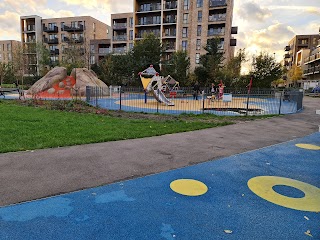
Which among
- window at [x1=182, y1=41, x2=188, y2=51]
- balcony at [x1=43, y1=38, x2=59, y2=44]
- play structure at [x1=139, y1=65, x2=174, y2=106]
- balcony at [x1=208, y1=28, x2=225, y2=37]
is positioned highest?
balcony at [x1=43, y1=38, x2=59, y2=44]

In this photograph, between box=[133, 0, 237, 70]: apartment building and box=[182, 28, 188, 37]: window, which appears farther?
box=[182, 28, 188, 37]: window

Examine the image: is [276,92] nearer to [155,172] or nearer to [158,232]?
[155,172]

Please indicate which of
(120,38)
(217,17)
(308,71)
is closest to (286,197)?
(217,17)

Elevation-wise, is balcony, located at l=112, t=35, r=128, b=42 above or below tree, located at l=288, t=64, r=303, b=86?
above

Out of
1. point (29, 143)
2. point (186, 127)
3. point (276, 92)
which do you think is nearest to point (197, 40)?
point (276, 92)

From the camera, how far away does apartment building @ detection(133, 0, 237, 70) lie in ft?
176

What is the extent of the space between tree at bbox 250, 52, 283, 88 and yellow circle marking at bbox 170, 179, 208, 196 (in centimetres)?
3917

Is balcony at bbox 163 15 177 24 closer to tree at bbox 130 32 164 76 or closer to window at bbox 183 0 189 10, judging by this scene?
window at bbox 183 0 189 10

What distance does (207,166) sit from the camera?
223 inches

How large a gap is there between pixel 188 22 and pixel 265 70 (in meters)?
24.6

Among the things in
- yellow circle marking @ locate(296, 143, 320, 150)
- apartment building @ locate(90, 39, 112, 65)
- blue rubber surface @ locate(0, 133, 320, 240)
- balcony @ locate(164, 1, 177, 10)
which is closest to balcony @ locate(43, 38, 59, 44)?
apartment building @ locate(90, 39, 112, 65)

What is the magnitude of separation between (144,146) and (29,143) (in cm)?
341

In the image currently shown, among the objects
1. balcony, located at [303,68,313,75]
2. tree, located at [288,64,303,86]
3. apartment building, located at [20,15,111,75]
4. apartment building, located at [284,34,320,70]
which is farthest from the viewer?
apartment building, located at [284,34,320,70]

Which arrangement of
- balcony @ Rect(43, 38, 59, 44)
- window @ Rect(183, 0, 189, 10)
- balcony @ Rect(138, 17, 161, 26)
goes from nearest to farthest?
window @ Rect(183, 0, 189, 10)
balcony @ Rect(138, 17, 161, 26)
balcony @ Rect(43, 38, 59, 44)
